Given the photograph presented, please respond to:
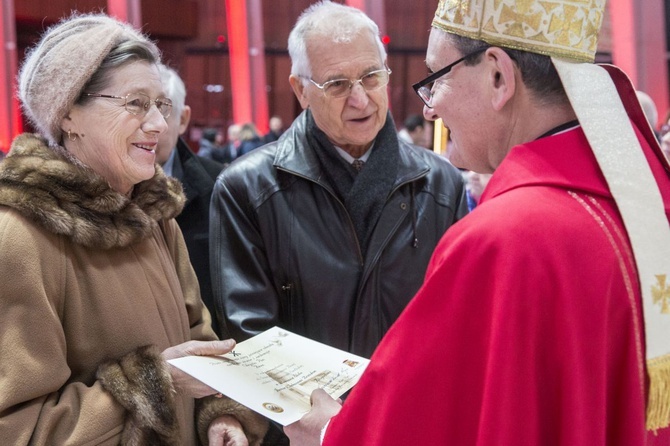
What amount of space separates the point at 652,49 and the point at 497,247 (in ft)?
32.6

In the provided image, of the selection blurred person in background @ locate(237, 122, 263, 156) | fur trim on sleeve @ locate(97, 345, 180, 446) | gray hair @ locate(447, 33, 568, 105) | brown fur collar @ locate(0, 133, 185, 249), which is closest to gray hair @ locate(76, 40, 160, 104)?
brown fur collar @ locate(0, 133, 185, 249)

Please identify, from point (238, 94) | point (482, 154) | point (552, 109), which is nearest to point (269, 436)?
point (482, 154)

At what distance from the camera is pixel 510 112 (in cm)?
127

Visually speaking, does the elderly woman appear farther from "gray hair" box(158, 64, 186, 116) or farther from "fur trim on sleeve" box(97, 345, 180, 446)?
"gray hair" box(158, 64, 186, 116)

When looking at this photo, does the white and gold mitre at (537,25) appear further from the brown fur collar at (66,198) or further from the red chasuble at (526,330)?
the brown fur collar at (66,198)

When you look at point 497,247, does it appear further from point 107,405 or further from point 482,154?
point 107,405

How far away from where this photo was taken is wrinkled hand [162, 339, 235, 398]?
168 cm

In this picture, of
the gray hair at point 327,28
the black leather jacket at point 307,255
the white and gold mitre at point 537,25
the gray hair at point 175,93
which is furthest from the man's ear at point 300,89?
the white and gold mitre at point 537,25

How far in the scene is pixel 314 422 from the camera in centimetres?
140

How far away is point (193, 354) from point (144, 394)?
A: 0.51 ft

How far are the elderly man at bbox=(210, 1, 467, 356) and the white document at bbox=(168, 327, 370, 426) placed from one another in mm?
354

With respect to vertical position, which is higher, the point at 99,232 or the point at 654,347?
the point at 99,232

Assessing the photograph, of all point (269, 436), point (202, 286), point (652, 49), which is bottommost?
point (269, 436)

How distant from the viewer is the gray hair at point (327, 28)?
2.26 meters
